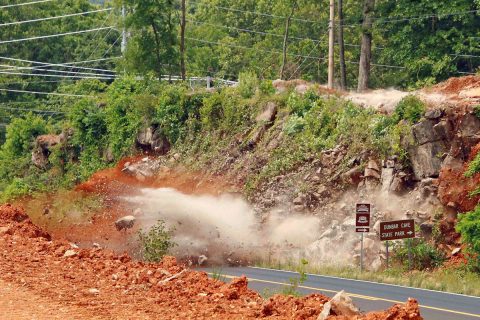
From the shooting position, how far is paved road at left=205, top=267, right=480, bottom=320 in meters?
19.8

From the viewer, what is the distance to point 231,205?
38.6 meters

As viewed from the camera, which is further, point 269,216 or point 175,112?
point 175,112

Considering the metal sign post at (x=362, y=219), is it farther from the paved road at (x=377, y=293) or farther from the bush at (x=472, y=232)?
the paved road at (x=377, y=293)

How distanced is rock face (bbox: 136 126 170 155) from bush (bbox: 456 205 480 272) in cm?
2003

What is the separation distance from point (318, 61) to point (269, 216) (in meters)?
30.4

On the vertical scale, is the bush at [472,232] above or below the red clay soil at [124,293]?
below

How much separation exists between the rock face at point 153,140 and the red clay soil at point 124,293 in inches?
1079

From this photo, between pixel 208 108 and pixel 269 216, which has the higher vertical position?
pixel 208 108

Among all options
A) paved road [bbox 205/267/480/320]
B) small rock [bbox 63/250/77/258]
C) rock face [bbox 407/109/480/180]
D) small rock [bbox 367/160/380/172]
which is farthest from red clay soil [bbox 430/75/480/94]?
small rock [bbox 63/250/77/258]

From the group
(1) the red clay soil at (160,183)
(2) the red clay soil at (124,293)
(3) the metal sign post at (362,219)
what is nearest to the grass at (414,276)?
(3) the metal sign post at (362,219)

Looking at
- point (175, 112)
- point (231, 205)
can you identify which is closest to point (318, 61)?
point (175, 112)

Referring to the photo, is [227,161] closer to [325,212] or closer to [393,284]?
[325,212]

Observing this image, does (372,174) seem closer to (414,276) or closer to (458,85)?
(458,85)

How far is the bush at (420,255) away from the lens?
31094 mm
